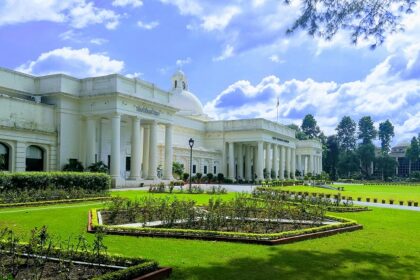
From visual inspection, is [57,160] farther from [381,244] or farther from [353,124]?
[353,124]

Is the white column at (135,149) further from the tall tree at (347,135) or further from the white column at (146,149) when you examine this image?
the tall tree at (347,135)

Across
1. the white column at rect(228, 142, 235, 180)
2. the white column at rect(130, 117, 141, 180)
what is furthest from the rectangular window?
the white column at rect(228, 142, 235, 180)

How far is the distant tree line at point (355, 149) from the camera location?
118562 millimetres

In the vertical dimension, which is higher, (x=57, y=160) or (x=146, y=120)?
(x=146, y=120)

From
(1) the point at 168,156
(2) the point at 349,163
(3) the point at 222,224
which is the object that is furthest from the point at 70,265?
(2) the point at 349,163

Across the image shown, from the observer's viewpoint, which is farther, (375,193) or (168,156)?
(168,156)

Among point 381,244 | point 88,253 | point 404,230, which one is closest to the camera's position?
point 88,253

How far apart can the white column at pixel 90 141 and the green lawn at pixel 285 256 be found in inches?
1146

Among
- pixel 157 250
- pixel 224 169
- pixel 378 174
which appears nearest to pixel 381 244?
pixel 157 250

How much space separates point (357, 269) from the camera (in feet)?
30.4

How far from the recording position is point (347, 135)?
135 m

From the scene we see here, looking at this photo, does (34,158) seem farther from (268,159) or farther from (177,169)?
(268,159)

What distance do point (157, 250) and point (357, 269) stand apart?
4.57 metres

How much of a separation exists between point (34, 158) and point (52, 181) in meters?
14.0
